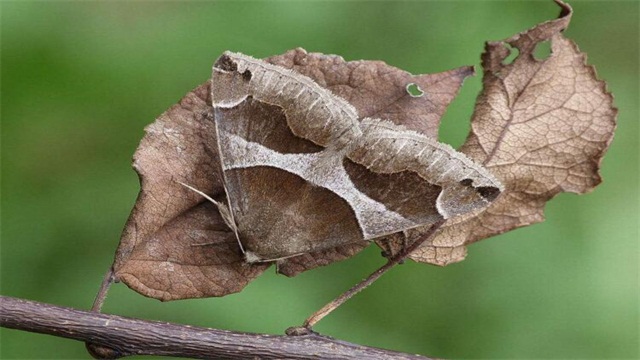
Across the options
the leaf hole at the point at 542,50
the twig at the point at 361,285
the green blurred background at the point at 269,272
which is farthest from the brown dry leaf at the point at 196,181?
the green blurred background at the point at 269,272

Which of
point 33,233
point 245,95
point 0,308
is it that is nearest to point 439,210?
point 245,95

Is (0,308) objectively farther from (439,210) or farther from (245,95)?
(439,210)

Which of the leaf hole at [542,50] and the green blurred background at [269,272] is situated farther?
the green blurred background at [269,272]

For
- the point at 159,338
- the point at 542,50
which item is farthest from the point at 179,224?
the point at 542,50

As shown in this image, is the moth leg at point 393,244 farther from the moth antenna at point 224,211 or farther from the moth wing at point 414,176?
the moth antenna at point 224,211

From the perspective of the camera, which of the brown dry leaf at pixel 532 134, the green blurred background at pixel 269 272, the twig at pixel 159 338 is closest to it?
the twig at pixel 159 338

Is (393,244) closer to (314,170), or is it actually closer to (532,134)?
(314,170)

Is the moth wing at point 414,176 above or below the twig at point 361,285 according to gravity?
above
